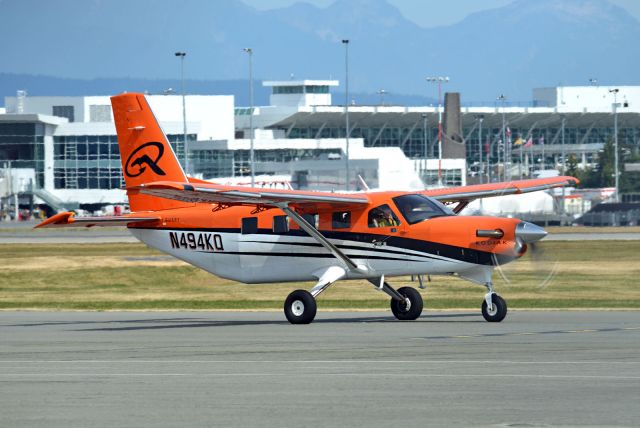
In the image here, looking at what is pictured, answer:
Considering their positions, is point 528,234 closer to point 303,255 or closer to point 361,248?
point 361,248

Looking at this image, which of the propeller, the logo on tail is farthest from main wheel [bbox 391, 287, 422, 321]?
the logo on tail

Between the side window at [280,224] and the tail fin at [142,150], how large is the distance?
293cm

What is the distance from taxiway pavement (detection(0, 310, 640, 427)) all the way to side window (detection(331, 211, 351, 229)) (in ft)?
6.14

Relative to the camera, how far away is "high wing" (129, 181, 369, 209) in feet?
71.4

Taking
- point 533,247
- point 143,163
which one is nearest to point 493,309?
point 533,247

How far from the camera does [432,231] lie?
77.9 feet

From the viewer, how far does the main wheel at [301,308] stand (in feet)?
78.5

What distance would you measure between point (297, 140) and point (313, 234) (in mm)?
121000

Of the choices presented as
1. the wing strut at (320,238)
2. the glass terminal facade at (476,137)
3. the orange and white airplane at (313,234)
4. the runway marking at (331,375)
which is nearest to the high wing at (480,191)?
the orange and white airplane at (313,234)

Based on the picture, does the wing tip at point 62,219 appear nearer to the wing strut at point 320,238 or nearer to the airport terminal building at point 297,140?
the wing strut at point 320,238

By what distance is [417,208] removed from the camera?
24.2m

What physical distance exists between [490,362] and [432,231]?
750cm

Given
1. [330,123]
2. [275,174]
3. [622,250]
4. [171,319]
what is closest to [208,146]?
[275,174]

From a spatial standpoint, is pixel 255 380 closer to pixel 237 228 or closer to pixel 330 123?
pixel 237 228
